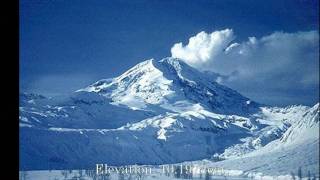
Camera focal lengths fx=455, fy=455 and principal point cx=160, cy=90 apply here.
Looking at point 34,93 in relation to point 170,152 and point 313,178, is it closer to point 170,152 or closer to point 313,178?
point 170,152

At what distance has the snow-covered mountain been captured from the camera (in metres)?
3.68

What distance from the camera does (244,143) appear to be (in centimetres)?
458

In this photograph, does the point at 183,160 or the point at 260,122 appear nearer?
the point at 183,160

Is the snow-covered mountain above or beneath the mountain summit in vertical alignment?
beneath

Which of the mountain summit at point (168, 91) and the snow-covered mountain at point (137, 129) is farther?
the mountain summit at point (168, 91)

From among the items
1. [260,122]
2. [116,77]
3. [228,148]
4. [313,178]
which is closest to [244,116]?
[260,122]

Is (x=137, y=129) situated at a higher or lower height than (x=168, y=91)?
lower

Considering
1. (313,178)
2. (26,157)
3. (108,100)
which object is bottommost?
(313,178)

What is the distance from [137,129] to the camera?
4711 millimetres

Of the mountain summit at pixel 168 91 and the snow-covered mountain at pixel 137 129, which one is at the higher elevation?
the mountain summit at pixel 168 91

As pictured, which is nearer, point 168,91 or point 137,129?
point 137,129

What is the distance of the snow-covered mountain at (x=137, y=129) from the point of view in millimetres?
3682

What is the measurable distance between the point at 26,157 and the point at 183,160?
1.35m

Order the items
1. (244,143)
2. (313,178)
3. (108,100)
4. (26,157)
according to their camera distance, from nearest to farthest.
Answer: (26,157) → (313,178) → (244,143) → (108,100)
